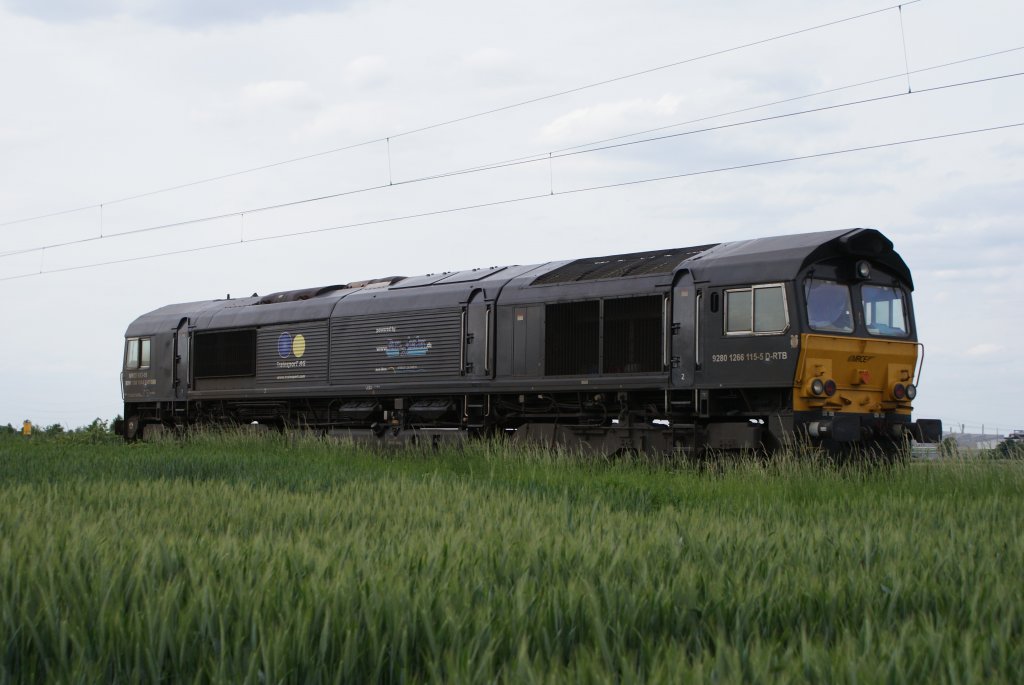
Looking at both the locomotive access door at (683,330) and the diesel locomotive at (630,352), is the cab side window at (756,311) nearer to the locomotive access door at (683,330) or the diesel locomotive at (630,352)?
the diesel locomotive at (630,352)

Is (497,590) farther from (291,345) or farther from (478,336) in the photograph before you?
(291,345)

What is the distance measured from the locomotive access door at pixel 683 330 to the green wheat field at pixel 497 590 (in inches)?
223

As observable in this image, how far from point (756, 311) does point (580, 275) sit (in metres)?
3.92

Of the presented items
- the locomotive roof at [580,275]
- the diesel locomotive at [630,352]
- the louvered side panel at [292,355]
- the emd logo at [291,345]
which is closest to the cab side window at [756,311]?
the diesel locomotive at [630,352]

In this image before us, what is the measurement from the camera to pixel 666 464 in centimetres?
1647

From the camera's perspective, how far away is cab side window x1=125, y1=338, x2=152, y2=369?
29062mm

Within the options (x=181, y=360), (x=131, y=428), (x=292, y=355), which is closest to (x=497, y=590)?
(x=292, y=355)

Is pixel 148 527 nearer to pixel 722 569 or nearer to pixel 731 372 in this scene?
pixel 722 569

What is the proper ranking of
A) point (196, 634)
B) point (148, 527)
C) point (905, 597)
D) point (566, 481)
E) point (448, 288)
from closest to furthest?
point (196, 634) → point (905, 597) → point (148, 527) → point (566, 481) → point (448, 288)

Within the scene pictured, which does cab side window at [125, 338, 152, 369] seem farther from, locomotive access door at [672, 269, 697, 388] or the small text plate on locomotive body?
the small text plate on locomotive body

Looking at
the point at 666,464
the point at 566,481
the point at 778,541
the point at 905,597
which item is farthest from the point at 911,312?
the point at 905,597

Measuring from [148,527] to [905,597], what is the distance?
5.50 meters

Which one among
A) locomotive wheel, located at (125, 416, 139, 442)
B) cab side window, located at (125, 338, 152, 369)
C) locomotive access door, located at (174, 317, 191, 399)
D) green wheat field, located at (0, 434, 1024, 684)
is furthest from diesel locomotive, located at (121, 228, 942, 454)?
locomotive wheel, located at (125, 416, 139, 442)

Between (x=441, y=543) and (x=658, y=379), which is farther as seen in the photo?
(x=658, y=379)
